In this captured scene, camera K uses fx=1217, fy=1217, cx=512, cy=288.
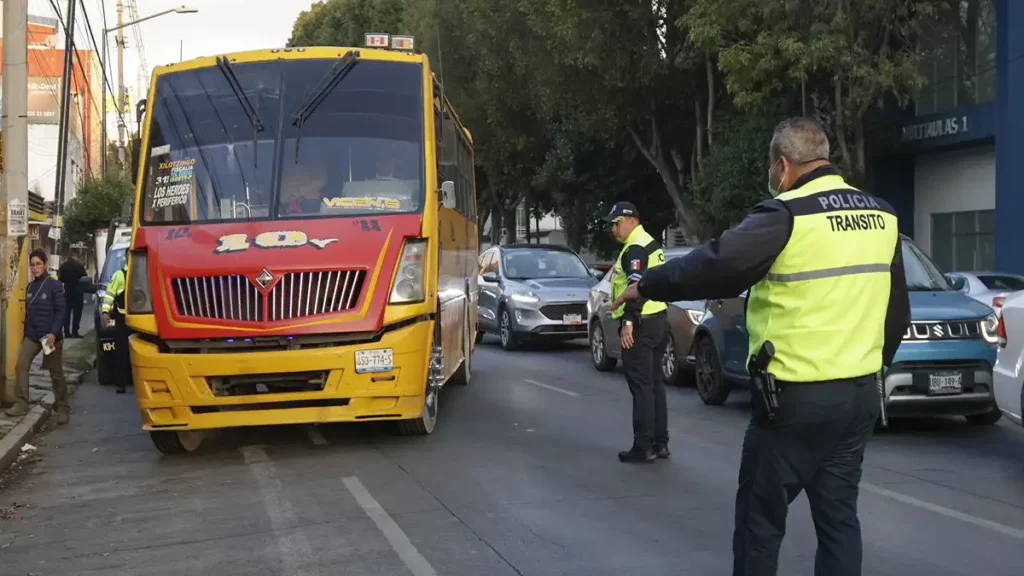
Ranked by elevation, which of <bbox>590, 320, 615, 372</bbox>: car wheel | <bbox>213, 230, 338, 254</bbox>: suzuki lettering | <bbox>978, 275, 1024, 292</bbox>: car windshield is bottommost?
<bbox>590, 320, 615, 372</bbox>: car wheel

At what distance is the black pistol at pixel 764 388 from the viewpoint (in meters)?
4.23

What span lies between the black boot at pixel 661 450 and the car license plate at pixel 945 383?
2.46m

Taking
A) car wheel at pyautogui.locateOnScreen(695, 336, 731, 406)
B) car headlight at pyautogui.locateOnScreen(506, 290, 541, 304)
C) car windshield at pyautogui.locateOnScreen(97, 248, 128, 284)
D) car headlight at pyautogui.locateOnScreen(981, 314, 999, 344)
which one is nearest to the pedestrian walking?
car windshield at pyautogui.locateOnScreen(97, 248, 128, 284)

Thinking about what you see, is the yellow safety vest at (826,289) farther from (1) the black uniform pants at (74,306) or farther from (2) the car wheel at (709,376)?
(1) the black uniform pants at (74,306)

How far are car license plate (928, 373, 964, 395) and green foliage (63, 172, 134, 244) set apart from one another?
4140 centimetres

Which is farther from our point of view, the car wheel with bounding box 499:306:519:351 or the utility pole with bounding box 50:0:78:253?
the utility pole with bounding box 50:0:78:253

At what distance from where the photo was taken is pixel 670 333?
14.5m

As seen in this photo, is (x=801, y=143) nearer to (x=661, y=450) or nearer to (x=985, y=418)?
(x=661, y=450)

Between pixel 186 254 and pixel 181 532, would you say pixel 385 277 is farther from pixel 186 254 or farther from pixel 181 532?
pixel 181 532

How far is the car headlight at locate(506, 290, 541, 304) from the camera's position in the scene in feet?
64.3

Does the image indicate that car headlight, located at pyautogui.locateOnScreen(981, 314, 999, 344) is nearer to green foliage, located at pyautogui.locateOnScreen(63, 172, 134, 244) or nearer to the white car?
the white car

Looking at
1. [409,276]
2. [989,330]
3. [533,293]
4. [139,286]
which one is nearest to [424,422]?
[409,276]

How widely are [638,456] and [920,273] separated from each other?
3741 millimetres

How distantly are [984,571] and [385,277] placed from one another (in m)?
4.95
